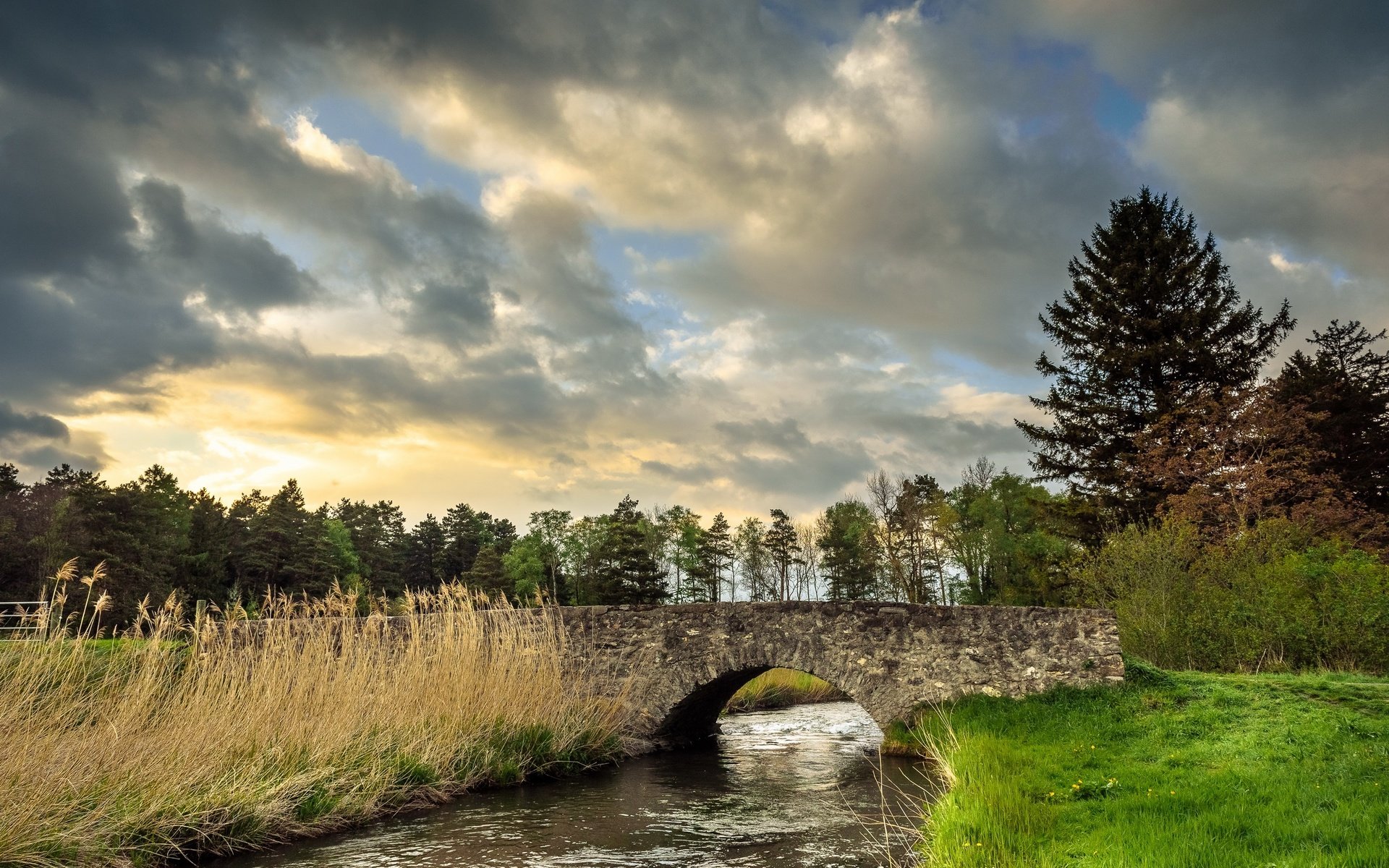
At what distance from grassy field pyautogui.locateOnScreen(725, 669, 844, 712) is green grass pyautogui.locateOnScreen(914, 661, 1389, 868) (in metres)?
10.9

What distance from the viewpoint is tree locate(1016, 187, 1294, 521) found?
985 inches

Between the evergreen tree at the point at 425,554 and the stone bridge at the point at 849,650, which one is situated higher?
the evergreen tree at the point at 425,554

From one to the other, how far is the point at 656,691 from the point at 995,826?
9.33 m

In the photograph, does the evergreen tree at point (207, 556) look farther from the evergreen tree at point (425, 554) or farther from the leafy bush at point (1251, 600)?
the leafy bush at point (1251, 600)

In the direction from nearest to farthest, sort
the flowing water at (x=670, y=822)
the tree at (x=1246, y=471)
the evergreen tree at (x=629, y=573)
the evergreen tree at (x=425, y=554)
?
the flowing water at (x=670, y=822) → the tree at (x=1246, y=471) → the evergreen tree at (x=629, y=573) → the evergreen tree at (x=425, y=554)

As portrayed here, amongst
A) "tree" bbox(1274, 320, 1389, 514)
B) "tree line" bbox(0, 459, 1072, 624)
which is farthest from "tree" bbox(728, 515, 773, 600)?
"tree" bbox(1274, 320, 1389, 514)

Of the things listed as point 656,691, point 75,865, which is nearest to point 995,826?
point 75,865

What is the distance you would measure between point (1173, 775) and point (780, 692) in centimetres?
1801

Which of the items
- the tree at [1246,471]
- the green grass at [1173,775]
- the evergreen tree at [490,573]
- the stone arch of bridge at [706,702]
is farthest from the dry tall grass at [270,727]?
the evergreen tree at [490,573]

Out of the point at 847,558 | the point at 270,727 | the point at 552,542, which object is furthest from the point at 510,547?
the point at 270,727

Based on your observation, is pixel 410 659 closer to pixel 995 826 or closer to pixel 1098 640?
pixel 995 826

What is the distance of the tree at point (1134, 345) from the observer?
82.1 feet

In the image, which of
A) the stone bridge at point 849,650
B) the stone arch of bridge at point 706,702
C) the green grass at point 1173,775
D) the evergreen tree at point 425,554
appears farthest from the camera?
the evergreen tree at point 425,554

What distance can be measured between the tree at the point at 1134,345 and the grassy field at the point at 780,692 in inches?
393
